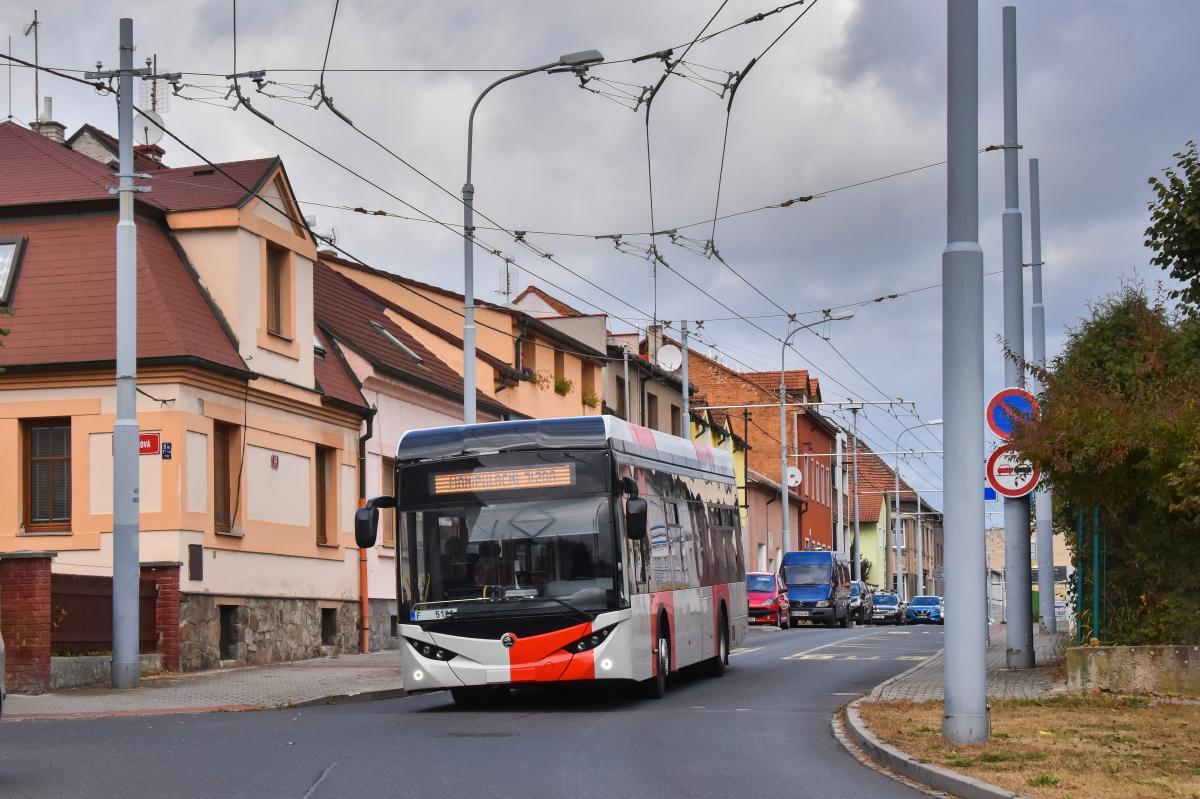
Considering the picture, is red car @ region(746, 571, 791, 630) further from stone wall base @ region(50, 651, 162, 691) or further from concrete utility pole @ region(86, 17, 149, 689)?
concrete utility pole @ region(86, 17, 149, 689)

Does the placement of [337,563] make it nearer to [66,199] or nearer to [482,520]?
[66,199]

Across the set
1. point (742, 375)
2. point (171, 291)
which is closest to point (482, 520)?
point (171, 291)

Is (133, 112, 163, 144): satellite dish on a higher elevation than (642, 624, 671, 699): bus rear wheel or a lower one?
higher

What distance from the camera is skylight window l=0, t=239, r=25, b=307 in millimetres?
25828

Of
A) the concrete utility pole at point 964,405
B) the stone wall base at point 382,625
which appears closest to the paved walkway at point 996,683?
the concrete utility pole at point 964,405

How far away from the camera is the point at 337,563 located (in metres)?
30.6

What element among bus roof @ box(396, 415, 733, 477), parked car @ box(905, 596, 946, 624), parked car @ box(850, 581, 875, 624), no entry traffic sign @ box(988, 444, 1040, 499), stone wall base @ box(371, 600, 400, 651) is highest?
bus roof @ box(396, 415, 733, 477)

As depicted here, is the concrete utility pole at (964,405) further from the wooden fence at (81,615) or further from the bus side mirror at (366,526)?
the wooden fence at (81,615)

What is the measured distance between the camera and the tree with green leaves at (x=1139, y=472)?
55.0ft

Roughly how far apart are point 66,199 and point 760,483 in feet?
171

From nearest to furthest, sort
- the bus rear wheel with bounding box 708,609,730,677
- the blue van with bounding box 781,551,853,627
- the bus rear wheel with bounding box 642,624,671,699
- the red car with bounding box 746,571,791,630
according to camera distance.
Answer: the bus rear wheel with bounding box 642,624,671,699 → the bus rear wheel with bounding box 708,609,730,677 → the red car with bounding box 746,571,791,630 → the blue van with bounding box 781,551,853,627

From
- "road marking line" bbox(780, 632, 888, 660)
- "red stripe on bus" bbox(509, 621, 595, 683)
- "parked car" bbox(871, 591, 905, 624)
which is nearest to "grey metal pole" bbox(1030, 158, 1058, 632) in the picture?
"road marking line" bbox(780, 632, 888, 660)

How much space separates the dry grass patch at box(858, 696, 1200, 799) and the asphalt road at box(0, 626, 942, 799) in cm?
62

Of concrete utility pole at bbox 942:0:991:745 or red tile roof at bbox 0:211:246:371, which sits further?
red tile roof at bbox 0:211:246:371
